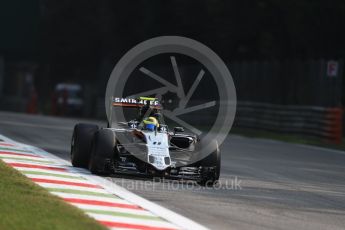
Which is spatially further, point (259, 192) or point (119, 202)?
point (259, 192)

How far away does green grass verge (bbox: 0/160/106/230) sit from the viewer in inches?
325

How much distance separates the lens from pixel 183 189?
12133mm

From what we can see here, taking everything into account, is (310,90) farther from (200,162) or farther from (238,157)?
(200,162)

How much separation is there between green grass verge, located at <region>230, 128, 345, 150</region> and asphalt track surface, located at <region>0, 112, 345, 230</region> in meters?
5.15

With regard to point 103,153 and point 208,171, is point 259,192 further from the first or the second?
point 103,153

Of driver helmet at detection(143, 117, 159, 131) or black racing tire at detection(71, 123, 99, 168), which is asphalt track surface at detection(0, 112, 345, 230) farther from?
black racing tire at detection(71, 123, 99, 168)

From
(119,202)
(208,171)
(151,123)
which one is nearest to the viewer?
(119,202)

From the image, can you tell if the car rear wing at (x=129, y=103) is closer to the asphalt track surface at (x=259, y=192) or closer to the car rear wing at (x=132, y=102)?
the car rear wing at (x=132, y=102)

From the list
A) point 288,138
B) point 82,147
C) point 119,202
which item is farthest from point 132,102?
point 288,138

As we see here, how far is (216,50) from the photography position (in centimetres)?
4978

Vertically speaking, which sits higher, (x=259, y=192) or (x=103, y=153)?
(x=103, y=153)

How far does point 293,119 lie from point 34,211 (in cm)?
2128

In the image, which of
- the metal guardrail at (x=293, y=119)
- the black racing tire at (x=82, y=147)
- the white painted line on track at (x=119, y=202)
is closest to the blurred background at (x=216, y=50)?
the metal guardrail at (x=293, y=119)

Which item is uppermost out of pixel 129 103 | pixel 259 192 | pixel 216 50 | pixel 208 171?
pixel 216 50
